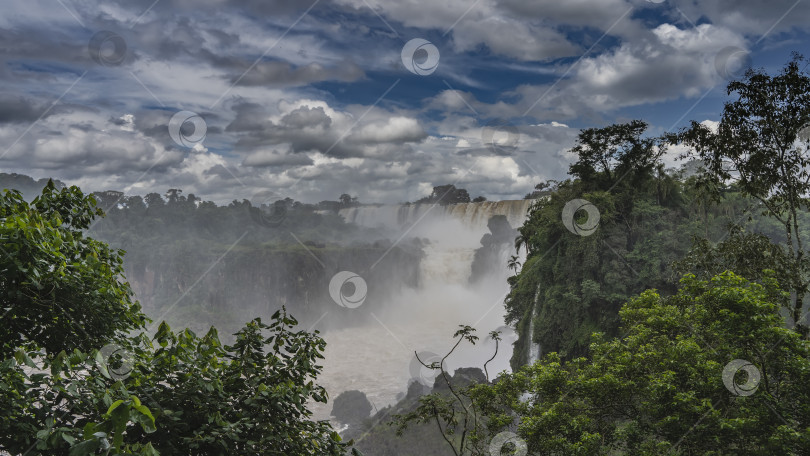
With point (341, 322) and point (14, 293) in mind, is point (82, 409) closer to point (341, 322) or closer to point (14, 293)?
point (14, 293)

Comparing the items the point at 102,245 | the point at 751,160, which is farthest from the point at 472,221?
the point at 102,245

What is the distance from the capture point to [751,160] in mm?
9008

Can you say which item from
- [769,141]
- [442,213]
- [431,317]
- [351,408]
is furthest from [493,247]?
[769,141]

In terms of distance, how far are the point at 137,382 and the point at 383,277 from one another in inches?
2144

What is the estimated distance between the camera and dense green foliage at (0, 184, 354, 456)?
8.36 ft

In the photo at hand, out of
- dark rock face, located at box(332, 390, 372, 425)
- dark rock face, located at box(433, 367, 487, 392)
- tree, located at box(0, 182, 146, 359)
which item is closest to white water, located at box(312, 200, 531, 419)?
dark rock face, located at box(332, 390, 372, 425)

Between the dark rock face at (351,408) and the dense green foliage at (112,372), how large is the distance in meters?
26.3

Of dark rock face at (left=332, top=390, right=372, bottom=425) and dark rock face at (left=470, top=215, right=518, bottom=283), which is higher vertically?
dark rock face at (left=470, top=215, right=518, bottom=283)

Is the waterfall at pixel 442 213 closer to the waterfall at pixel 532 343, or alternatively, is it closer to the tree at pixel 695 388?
the waterfall at pixel 532 343

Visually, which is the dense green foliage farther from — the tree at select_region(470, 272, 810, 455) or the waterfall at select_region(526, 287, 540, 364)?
the waterfall at select_region(526, 287, 540, 364)

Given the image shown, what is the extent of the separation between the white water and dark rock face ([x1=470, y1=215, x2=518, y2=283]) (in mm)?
469

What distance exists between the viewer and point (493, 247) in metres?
38.2

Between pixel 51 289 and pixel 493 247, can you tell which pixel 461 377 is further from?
pixel 51 289

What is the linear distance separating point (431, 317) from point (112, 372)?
4680cm
